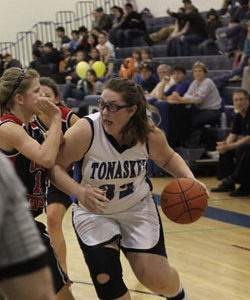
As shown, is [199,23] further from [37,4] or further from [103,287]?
[103,287]

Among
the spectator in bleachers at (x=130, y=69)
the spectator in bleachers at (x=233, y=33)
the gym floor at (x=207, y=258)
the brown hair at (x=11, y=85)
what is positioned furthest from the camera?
the spectator in bleachers at (x=233, y=33)

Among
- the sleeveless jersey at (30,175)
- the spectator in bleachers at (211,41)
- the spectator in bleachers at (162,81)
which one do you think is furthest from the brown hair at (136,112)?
the spectator in bleachers at (211,41)

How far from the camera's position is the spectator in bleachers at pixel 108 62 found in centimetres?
1402

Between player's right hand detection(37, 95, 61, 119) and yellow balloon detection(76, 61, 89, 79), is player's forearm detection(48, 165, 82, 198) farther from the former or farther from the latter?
yellow balloon detection(76, 61, 89, 79)

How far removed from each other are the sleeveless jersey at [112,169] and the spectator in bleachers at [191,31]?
35.8 ft

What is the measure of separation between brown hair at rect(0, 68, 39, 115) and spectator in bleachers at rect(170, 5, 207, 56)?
10.8 m

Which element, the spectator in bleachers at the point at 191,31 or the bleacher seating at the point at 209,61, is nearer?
the bleacher seating at the point at 209,61

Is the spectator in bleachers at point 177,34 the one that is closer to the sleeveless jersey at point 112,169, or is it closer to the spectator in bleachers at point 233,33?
the spectator in bleachers at point 233,33

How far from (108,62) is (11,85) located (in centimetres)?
1076

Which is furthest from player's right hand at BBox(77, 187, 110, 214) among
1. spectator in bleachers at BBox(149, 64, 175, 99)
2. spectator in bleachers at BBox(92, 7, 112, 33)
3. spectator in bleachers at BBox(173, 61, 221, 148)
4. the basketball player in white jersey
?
spectator in bleachers at BBox(92, 7, 112, 33)

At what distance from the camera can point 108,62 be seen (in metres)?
14.4

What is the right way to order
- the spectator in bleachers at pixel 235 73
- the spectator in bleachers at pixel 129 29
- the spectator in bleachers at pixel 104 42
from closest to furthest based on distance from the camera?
the spectator in bleachers at pixel 235 73 → the spectator in bleachers at pixel 104 42 → the spectator in bleachers at pixel 129 29

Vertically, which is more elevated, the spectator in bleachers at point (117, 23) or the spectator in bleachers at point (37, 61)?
the spectator in bleachers at point (117, 23)

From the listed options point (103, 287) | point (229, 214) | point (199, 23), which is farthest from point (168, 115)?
point (103, 287)
